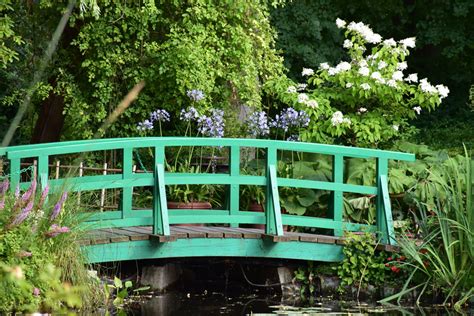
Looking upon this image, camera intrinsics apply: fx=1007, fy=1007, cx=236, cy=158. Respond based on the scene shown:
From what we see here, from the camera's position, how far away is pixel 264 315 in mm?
7551

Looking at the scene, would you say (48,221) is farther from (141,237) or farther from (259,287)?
(259,287)

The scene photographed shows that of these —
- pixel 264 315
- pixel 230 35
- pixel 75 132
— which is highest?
pixel 230 35

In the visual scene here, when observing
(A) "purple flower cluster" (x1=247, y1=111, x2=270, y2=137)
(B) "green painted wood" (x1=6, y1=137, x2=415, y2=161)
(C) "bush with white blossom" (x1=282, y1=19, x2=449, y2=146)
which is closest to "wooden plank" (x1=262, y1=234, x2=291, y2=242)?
(B) "green painted wood" (x1=6, y1=137, x2=415, y2=161)

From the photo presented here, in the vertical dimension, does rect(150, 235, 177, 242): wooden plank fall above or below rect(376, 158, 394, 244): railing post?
below

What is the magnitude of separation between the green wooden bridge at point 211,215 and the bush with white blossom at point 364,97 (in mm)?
2388

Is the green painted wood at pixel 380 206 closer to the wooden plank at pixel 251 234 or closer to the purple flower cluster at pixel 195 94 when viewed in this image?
the wooden plank at pixel 251 234

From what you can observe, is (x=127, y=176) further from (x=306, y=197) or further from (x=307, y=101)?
(x=307, y=101)

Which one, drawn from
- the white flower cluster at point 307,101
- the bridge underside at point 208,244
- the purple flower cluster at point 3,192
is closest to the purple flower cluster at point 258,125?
the white flower cluster at point 307,101

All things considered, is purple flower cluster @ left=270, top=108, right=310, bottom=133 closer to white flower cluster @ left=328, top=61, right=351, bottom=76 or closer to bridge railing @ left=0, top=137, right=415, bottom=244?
white flower cluster @ left=328, top=61, right=351, bottom=76

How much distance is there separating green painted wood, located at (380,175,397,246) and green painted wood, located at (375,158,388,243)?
3 centimetres

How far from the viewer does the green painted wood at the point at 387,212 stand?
345 inches

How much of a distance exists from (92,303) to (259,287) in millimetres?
2042

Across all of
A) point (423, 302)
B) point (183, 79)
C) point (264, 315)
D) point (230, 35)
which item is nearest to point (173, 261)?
point (264, 315)

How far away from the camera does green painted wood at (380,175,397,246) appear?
877cm
